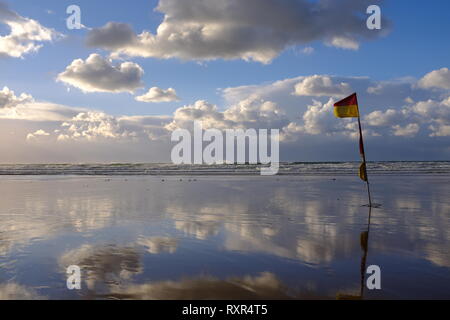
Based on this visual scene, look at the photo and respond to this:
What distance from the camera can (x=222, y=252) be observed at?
7.72 meters

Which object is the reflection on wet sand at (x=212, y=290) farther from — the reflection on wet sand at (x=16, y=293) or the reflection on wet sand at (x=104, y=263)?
the reflection on wet sand at (x=16, y=293)

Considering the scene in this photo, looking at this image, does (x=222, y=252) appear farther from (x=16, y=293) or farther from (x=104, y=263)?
(x=16, y=293)

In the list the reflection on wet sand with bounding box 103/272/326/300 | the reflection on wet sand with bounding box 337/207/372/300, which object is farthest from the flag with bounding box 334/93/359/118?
the reflection on wet sand with bounding box 103/272/326/300

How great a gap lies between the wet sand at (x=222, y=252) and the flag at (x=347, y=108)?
4078 millimetres

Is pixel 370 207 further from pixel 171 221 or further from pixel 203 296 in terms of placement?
pixel 203 296

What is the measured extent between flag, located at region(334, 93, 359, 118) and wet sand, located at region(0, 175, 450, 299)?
13.4ft

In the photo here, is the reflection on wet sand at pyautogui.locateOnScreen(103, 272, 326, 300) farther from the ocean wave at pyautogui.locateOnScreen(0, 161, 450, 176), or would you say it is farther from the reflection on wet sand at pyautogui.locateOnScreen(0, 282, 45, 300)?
the ocean wave at pyautogui.locateOnScreen(0, 161, 450, 176)

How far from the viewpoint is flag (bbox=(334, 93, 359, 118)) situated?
1473cm

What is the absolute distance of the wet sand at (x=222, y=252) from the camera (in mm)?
5457

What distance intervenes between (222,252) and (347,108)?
9.96 meters

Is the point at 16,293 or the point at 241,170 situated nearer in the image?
the point at 16,293

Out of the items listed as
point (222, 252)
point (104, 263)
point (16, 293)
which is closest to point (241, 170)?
point (222, 252)

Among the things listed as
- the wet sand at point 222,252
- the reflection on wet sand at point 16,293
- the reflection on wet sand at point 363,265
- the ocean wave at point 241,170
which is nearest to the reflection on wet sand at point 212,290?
the wet sand at point 222,252
